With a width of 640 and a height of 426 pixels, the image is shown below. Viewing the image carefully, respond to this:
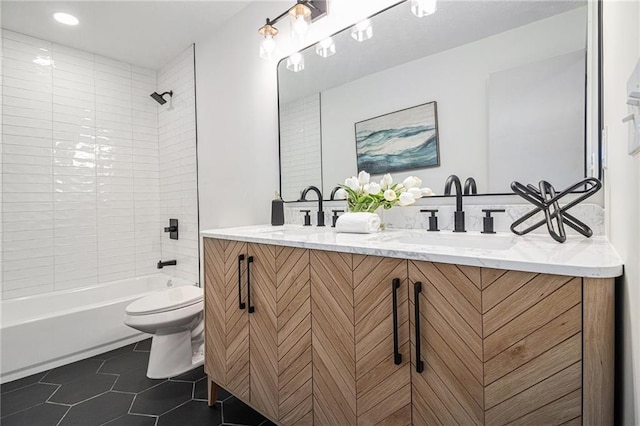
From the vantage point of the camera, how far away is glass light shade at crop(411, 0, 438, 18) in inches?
53.9

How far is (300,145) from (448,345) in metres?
1.41

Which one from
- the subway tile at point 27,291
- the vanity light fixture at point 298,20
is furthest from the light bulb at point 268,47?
the subway tile at point 27,291

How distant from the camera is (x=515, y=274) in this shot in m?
0.69

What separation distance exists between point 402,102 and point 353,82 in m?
0.33

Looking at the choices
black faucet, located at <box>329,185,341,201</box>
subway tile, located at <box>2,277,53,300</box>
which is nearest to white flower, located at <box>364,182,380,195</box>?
black faucet, located at <box>329,185,341,201</box>

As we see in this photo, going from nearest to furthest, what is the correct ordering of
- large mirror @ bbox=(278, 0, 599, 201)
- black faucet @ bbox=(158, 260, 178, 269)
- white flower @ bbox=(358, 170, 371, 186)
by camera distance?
1. large mirror @ bbox=(278, 0, 599, 201)
2. white flower @ bbox=(358, 170, 371, 186)
3. black faucet @ bbox=(158, 260, 178, 269)

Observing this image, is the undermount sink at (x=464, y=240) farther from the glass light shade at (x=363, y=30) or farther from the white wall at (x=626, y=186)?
the glass light shade at (x=363, y=30)

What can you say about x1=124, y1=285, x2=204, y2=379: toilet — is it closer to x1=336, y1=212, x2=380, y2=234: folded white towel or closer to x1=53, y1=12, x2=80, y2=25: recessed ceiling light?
x1=336, y1=212, x2=380, y2=234: folded white towel

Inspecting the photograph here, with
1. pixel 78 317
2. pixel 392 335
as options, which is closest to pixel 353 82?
pixel 392 335

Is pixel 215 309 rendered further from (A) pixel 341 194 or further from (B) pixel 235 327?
(A) pixel 341 194

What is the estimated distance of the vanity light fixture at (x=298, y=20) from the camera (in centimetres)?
166

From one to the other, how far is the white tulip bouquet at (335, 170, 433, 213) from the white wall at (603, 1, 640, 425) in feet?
2.04

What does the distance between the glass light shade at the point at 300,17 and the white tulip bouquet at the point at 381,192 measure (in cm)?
88

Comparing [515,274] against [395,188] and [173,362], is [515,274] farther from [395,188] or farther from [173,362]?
[173,362]
